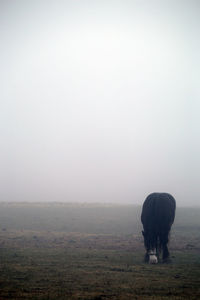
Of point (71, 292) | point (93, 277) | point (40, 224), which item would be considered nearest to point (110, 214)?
point (40, 224)

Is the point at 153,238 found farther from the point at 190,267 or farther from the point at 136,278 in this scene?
the point at 136,278

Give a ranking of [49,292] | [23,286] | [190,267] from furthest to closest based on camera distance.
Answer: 1. [190,267]
2. [23,286]
3. [49,292]

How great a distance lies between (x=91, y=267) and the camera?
620 inches

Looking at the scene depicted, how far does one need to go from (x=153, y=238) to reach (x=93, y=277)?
5874 millimetres

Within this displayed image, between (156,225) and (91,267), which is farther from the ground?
(156,225)

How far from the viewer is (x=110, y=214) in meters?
46.4

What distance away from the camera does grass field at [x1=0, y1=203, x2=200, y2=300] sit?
1056 centimetres

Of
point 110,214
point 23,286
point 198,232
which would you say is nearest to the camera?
point 23,286

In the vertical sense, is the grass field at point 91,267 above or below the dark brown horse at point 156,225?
below

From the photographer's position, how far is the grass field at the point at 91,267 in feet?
34.7

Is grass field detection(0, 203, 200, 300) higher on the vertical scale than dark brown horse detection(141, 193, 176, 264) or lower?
lower

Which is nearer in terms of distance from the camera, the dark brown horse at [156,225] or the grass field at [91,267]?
the grass field at [91,267]

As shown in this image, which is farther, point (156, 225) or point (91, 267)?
point (156, 225)

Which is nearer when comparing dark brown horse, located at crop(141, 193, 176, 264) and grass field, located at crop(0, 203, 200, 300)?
grass field, located at crop(0, 203, 200, 300)
